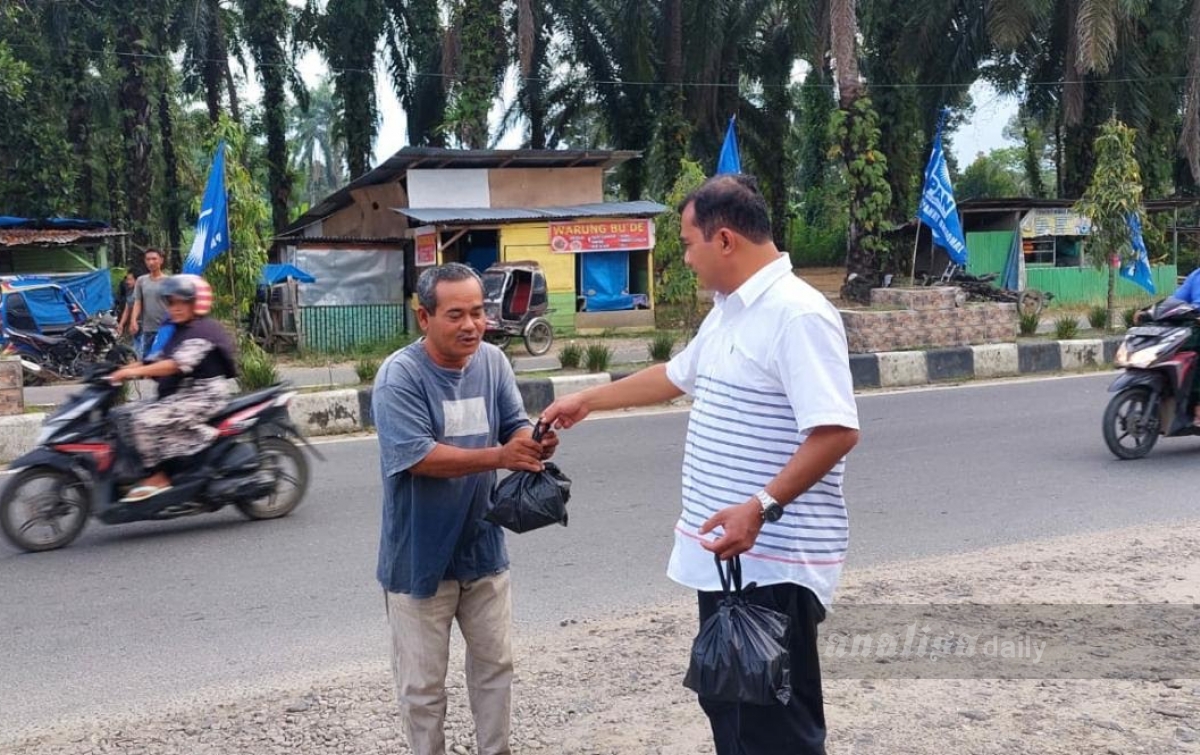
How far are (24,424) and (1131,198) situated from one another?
590 inches

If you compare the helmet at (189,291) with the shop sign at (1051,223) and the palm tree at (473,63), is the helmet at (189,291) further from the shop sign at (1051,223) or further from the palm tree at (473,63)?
the shop sign at (1051,223)

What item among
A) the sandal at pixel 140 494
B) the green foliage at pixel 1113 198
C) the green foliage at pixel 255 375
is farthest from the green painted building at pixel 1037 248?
the sandal at pixel 140 494

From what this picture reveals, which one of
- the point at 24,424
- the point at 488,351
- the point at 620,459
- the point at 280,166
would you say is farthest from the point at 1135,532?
the point at 280,166

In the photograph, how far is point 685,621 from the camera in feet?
16.3

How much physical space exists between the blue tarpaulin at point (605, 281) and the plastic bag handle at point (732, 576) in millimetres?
21198

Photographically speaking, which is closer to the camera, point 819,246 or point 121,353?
point 121,353

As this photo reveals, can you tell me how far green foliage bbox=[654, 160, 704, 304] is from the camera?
19.4 m

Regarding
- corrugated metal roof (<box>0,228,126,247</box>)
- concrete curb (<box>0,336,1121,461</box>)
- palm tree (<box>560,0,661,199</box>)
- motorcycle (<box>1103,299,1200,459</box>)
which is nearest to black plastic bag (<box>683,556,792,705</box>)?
motorcycle (<box>1103,299,1200,459</box>)

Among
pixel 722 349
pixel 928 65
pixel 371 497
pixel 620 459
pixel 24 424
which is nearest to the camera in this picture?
pixel 722 349

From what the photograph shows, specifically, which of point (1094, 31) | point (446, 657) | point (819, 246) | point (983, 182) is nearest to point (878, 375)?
point (1094, 31)

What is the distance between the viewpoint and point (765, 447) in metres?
2.67

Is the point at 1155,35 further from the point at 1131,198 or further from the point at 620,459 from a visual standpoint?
the point at 620,459

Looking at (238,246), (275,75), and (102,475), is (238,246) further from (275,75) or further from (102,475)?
(275,75)

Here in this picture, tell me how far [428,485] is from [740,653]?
1.05 metres
